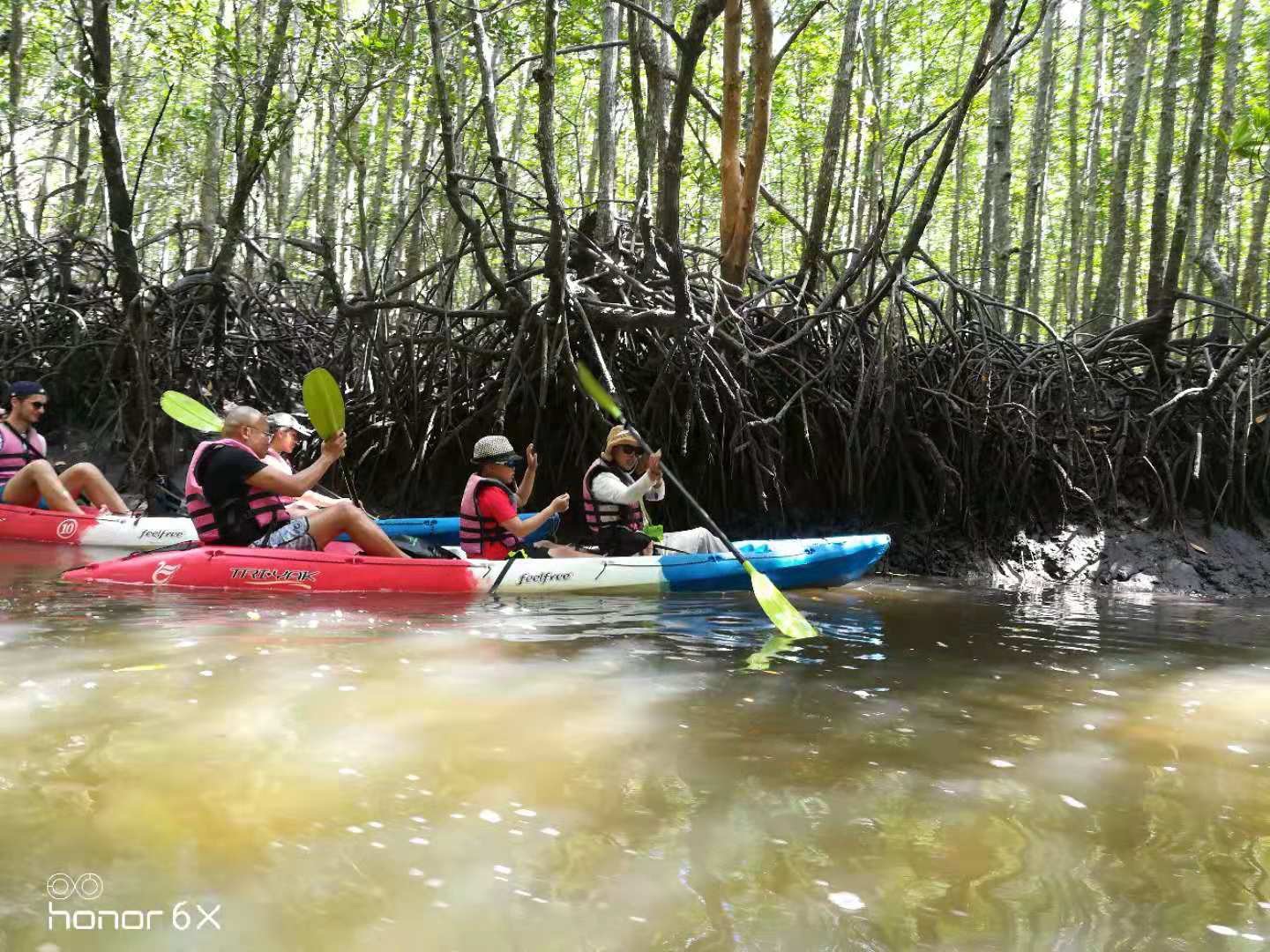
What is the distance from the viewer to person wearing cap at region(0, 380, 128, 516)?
238 inches

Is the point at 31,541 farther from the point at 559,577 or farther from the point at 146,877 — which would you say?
the point at 146,877

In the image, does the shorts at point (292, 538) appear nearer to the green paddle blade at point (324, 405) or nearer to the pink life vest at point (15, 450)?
the green paddle blade at point (324, 405)

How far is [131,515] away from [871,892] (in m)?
5.48

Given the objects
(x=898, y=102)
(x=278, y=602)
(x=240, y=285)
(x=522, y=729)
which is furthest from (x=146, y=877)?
(x=898, y=102)

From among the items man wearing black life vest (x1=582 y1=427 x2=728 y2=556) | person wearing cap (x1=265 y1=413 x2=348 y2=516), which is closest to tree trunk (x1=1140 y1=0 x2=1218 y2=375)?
man wearing black life vest (x1=582 y1=427 x2=728 y2=556)

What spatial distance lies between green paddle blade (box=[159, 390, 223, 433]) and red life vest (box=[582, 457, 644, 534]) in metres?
1.89

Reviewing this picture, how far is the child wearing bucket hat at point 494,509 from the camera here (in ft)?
16.0

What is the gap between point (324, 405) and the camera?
4.71 metres

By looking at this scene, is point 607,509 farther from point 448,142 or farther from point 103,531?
point 103,531

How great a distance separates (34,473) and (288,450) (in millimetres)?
2251

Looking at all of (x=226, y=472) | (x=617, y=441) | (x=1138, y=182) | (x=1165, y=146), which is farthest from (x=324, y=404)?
(x=1138, y=182)

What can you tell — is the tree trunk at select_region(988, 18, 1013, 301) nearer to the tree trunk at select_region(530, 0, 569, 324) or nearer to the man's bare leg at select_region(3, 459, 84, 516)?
the tree trunk at select_region(530, 0, 569, 324)

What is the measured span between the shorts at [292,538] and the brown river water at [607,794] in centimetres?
108

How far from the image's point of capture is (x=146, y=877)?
1.60m
